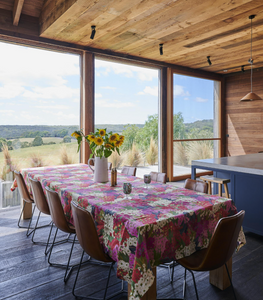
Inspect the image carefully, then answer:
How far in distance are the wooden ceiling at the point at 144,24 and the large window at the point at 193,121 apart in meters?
1.29

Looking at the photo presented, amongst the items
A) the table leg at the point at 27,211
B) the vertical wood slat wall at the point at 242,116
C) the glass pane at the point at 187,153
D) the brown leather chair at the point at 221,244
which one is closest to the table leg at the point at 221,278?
the brown leather chair at the point at 221,244

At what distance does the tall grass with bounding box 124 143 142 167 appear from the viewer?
18.6 feet

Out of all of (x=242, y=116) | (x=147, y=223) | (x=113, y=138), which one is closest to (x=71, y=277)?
(x=147, y=223)

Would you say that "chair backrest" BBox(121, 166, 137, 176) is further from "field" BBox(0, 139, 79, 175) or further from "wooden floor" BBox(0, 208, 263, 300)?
"field" BBox(0, 139, 79, 175)

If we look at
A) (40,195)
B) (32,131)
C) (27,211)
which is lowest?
(27,211)

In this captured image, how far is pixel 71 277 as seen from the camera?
234 cm

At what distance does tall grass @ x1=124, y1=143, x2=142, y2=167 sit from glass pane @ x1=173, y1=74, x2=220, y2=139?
1.23 metres

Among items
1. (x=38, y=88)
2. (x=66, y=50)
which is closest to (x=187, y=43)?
(x=66, y=50)

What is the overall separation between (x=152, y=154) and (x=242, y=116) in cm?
295

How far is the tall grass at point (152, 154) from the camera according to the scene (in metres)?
6.03

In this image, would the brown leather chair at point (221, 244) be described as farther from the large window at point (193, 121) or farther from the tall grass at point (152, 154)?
the large window at point (193, 121)

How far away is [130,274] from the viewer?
1.54 metres

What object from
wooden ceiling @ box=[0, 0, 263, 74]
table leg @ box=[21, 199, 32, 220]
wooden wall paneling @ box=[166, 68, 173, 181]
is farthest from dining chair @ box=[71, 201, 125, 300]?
wooden wall paneling @ box=[166, 68, 173, 181]

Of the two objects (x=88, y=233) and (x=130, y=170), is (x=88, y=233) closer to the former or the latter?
(x=88, y=233)
